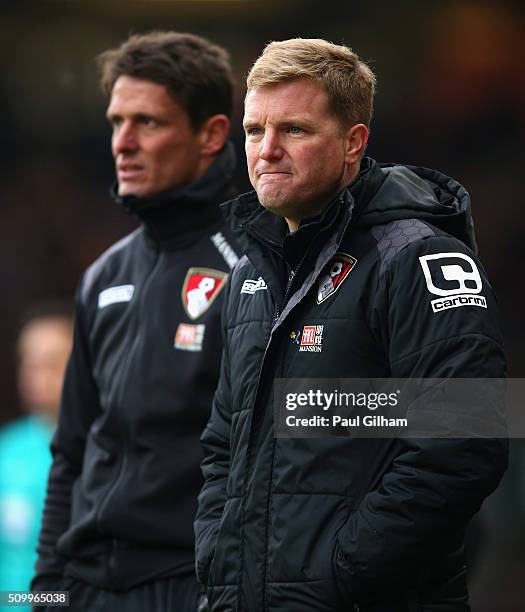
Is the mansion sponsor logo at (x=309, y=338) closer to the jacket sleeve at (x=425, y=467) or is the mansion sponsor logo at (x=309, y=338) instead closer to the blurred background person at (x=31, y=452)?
the jacket sleeve at (x=425, y=467)

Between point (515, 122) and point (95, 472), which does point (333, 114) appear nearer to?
point (95, 472)

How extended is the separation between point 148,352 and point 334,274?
1.01 m

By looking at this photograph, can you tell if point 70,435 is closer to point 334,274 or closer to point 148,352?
point 148,352

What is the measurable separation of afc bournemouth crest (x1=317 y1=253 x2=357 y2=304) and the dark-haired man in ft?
2.67

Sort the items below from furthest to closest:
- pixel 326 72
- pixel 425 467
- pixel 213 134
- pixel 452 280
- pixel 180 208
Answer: pixel 213 134 → pixel 180 208 → pixel 326 72 → pixel 452 280 → pixel 425 467

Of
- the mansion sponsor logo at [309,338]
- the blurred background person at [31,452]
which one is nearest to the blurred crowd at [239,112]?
the blurred background person at [31,452]

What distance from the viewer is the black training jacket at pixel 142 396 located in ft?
11.0

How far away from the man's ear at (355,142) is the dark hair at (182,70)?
3.64 feet

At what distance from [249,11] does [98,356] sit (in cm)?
639

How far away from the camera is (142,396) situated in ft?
11.2

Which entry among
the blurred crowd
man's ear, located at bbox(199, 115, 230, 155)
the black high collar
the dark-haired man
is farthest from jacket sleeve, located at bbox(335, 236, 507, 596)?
the blurred crowd

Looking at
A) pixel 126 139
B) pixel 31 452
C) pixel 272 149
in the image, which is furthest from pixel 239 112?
pixel 272 149

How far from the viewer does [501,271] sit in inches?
339

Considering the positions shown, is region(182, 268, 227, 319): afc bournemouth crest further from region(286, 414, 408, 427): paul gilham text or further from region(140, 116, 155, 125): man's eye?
region(286, 414, 408, 427): paul gilham text
